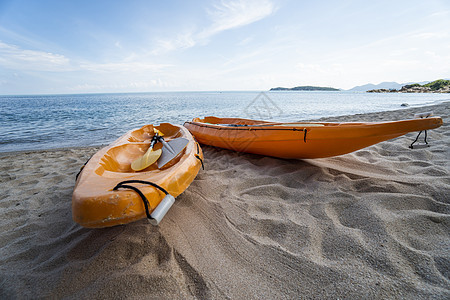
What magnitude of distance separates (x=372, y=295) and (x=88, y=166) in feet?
7.60

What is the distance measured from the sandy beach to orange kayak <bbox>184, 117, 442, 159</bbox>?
0.40 metres

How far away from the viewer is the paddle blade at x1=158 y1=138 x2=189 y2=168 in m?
2.40

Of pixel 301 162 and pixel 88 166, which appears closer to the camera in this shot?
pixel 88 166

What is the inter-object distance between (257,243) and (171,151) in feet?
5.27

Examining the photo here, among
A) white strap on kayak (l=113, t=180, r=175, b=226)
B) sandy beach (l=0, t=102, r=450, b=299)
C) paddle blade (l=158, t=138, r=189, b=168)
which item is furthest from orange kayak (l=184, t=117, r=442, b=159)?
white strap on kayak (l=113, t=180, r=175, b=226)

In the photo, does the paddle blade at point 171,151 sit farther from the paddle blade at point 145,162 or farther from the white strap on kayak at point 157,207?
the white strap on kayak at point 157,207

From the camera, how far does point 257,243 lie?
1.49 meters

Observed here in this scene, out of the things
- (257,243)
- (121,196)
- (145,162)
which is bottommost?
(257,243)

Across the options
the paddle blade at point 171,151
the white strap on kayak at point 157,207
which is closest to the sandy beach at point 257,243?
the white strap on kayak at point 157,207

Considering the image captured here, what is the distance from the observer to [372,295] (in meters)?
1.06

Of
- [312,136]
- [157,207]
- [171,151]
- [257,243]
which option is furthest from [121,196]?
[312,136]

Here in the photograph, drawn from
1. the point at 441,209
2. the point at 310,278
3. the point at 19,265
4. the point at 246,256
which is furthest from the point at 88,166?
the point at 441,209

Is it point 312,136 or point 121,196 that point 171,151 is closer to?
point 121,196

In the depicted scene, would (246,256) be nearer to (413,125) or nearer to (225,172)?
(225,172)
